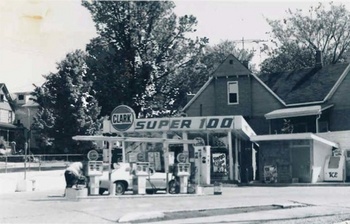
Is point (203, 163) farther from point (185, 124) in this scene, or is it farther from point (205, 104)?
point (205, 104)

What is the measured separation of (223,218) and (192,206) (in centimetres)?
255

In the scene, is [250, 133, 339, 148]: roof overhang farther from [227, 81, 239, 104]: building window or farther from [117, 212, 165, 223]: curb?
[117, 212, 165, 223]: curb

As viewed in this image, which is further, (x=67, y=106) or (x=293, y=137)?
(x=67, y=106)

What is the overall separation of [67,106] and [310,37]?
26.8 m

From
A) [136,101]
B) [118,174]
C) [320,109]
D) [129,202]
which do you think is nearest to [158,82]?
[136,101]

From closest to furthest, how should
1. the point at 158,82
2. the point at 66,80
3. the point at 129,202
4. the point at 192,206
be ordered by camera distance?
the point at 192,206, the point at 129,202, the point at 66,80, the point at 158,82

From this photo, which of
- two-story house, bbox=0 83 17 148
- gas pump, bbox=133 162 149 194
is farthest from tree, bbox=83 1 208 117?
gas pump, bbox=133 162 149 194

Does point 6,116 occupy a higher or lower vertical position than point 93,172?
higher

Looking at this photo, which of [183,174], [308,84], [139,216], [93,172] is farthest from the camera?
[308,84]

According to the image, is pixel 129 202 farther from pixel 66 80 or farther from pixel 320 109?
pixel 66 80

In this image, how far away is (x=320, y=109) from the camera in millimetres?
35844

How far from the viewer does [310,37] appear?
58406 millimetres

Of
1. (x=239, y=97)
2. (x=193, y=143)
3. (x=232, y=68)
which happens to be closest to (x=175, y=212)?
(x=193, y=143)

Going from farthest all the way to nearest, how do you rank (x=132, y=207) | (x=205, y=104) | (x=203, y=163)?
(x=205, y=104) < (x=203, y=163) < (x=132, y=207)
